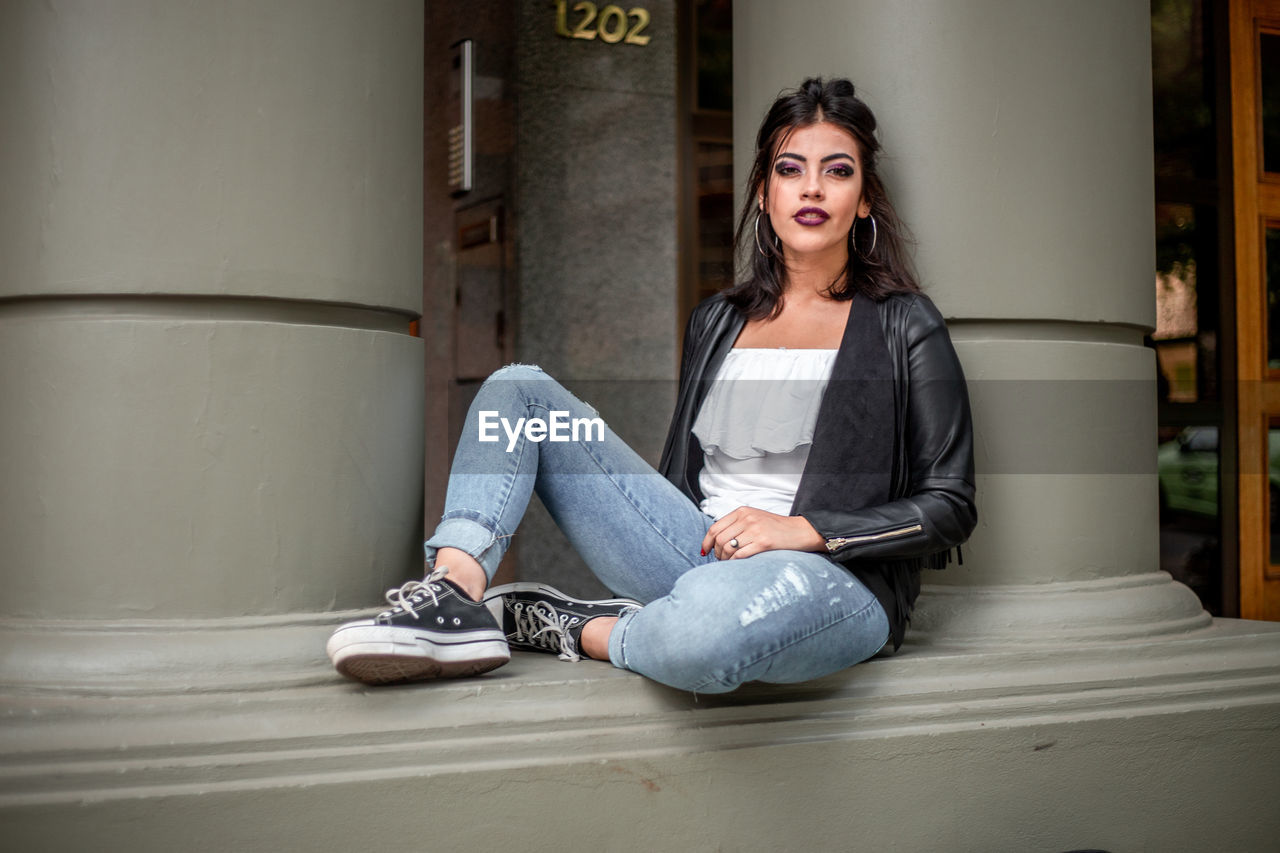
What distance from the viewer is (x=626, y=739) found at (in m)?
2.39

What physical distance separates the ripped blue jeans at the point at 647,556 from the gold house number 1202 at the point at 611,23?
3.52 m

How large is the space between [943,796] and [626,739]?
771 millimetres

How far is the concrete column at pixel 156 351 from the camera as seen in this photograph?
7.43 feet

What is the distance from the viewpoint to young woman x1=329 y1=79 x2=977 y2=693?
229 centimetres

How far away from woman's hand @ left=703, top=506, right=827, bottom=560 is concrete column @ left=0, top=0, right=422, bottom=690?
85 centimetres

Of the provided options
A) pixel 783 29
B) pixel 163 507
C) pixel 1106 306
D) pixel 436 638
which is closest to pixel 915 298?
pixel 1106 306

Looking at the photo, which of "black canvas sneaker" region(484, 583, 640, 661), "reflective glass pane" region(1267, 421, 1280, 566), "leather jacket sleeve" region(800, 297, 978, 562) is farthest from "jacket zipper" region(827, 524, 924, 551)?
"reflective glass pane" region(1267, 421, 1280, 566)

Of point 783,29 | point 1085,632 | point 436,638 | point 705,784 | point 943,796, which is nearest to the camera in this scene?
point 436,638

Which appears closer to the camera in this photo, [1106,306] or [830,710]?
[830,710]

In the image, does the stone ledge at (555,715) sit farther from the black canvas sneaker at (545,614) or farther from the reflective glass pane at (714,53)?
the reflective glass pane at (714,53)

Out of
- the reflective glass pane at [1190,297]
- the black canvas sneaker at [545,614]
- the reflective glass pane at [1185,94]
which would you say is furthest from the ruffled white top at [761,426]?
the reflective glass pane at [1185,94]

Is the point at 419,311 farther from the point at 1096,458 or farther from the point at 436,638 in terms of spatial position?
the point at 1096,458

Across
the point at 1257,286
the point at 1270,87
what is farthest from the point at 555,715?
the point at 1270,87

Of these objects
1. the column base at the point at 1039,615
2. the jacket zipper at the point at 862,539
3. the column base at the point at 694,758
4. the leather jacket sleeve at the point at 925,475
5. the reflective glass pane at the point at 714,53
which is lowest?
the column base at the point at 694,758
